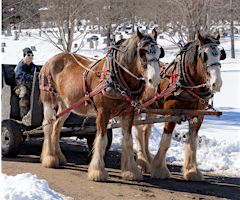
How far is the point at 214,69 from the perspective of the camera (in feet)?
14.4

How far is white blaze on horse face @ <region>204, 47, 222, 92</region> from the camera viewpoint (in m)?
4.32

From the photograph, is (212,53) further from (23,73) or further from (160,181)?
(23,73)

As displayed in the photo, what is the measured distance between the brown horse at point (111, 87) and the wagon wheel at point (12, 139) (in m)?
0.65

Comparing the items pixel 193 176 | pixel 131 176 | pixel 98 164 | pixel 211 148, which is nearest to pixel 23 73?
pixel 98 164

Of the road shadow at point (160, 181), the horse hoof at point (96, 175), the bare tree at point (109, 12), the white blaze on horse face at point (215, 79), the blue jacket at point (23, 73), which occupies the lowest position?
the road shadow at point (160, 181)

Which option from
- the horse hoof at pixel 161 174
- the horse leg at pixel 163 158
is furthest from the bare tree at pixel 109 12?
the horse hoof at pixel 161 174

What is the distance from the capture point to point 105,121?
486 centimetres

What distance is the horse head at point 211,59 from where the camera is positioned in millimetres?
4344

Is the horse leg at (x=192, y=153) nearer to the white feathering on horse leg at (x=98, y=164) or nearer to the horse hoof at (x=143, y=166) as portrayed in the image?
the horse hoof at (x=143, y=166)

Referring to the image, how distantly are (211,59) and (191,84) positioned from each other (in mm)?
622

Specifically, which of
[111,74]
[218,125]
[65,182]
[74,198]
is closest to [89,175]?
[65,182]

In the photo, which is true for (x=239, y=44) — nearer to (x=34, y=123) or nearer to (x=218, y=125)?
(x=218, y=125)

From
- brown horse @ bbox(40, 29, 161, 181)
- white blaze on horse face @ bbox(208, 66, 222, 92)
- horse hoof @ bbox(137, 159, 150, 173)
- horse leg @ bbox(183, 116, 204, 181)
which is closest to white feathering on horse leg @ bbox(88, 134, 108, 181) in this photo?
brown horse @ bbox(40, 29, 161, 181)

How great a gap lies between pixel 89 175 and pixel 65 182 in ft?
1.21
